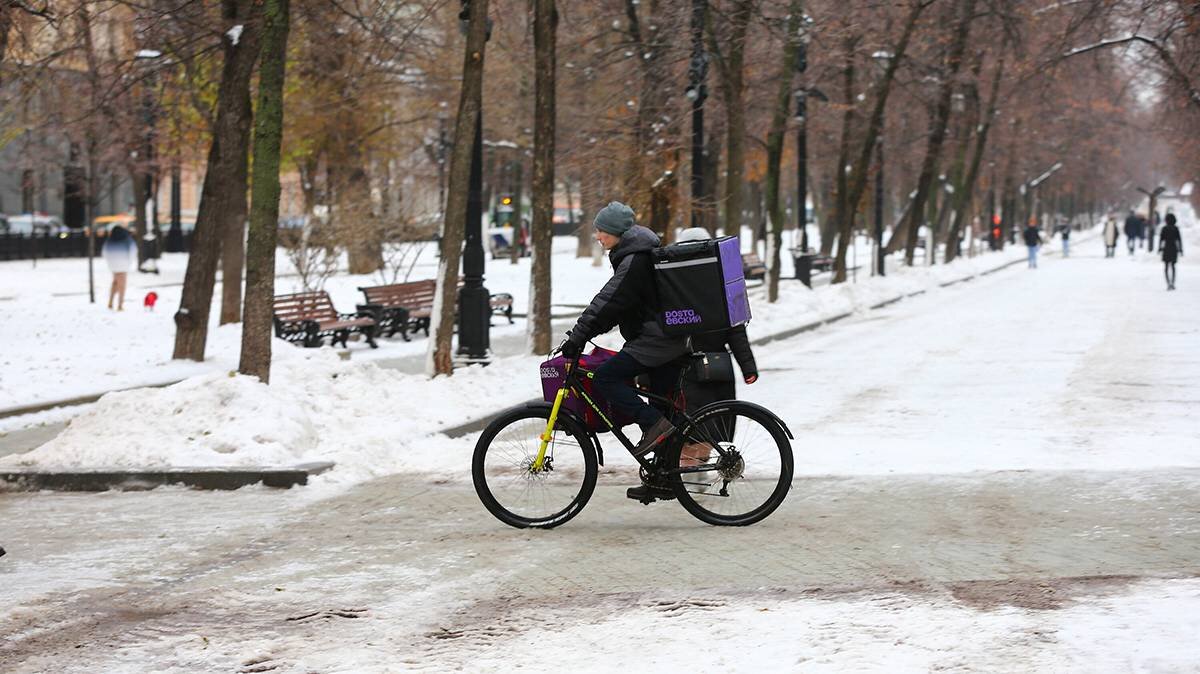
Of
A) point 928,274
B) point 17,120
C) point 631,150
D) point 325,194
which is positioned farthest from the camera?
point 17,120

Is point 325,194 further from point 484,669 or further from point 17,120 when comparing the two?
point 484,669

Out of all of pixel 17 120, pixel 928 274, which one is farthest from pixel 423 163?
pixel 928 274

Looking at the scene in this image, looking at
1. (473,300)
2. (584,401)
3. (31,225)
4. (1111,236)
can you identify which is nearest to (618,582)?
(584,401)

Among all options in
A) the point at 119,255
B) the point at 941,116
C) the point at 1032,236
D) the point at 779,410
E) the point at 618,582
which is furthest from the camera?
the point at 1032,236

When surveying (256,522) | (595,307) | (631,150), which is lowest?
(256,522)

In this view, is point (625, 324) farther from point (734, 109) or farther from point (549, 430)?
point (734, 109)

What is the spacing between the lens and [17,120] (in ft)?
159

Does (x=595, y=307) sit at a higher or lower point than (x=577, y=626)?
higher

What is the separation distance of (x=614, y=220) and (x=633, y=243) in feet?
0.56

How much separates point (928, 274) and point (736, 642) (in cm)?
3908

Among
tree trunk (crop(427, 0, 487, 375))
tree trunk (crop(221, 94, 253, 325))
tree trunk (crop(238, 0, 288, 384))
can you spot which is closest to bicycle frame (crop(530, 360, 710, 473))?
tree trunk (crop(238, 0, 288, 384))

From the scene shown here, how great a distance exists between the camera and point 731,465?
28.2 feet

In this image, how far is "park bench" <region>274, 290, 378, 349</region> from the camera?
22406mm

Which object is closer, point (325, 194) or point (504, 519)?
point (504, 519)
